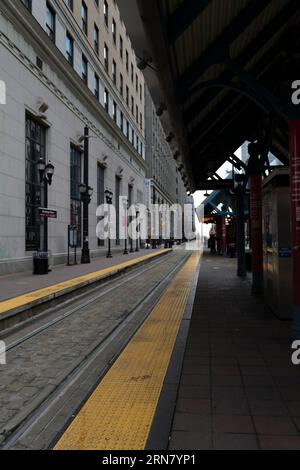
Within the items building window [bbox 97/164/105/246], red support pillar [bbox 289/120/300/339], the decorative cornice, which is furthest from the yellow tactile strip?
building window [bbox 97/164/105/246]

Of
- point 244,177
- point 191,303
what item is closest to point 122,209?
point 244,177

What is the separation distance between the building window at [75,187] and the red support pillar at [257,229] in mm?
15495

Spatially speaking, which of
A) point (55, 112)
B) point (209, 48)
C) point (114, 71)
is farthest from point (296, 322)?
point (114, 71)

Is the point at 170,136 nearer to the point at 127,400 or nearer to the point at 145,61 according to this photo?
the point at 145,61

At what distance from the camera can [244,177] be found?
13836 millimetres

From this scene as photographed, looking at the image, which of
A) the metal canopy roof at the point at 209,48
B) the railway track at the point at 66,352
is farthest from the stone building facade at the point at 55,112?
the metal canopy roof at the point at 209,48

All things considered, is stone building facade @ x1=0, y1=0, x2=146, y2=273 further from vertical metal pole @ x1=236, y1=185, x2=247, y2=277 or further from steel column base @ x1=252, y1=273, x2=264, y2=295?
steel column base @ x1=252, y1=273, x2=264, y2=295

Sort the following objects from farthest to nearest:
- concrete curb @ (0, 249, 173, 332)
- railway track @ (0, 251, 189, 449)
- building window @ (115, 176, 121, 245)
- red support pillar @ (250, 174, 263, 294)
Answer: building window @ (115, 176, 121, 245), red support pillar @ (250, 174, 263, 294), concrete curb @ (0, 249, 173, 332), railway track @ (0, 251, 189, 449)

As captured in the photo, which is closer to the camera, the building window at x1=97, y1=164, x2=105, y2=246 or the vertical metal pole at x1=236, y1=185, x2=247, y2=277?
the vertical metal pole at x1=236, y1=185, x2=247, y2=277

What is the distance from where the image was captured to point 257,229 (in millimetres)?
10305

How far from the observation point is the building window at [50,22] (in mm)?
20812

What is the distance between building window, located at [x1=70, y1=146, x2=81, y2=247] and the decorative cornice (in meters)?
2.30

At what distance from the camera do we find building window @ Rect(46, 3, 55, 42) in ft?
68.3

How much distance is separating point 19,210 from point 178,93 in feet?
39.8
